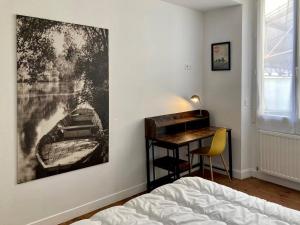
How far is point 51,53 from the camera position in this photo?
271cm

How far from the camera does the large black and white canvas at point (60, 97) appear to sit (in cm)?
257

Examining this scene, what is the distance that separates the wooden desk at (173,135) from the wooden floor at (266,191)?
240 mm

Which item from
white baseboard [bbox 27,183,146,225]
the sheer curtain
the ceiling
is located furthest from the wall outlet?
white baseboard [bbox 27,183,146,225]

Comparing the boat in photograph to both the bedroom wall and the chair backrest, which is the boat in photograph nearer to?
the bedroom wall

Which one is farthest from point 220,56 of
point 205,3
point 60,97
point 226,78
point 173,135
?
point 60,97

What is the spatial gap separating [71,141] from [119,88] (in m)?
0.82

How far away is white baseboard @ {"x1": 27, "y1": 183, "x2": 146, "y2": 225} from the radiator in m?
1.71

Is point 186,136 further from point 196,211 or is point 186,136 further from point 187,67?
point 196,211

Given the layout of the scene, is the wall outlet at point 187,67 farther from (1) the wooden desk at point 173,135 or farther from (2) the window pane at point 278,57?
(2) the window pane at point 278,57

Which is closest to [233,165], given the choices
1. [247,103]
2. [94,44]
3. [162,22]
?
[247,103]

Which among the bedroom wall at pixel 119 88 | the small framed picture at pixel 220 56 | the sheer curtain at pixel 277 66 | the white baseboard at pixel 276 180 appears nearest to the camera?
the bedroom wall at pixel 119 88

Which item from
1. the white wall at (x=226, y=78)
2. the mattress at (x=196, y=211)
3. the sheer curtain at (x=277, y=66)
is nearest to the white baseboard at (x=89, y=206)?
the mattress at (x=196, y=211)

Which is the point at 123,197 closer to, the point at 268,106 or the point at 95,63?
the point at 95,63

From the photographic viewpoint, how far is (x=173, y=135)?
3707mm
